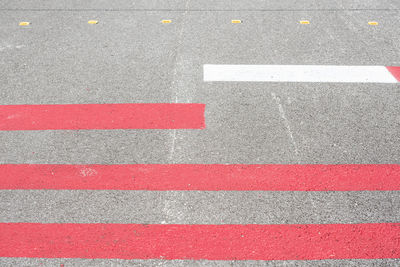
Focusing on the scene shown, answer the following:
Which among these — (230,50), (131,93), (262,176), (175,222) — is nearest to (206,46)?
(230,50)

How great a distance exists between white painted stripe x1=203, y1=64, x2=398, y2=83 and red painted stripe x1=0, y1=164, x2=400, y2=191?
Answer: 1.58m

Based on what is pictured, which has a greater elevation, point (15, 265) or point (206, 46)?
point (206, 46)

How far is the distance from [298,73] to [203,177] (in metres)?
2.32

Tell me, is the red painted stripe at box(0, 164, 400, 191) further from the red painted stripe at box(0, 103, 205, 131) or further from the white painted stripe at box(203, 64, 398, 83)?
the white painted stripe at box(203, 64, 398, 83)

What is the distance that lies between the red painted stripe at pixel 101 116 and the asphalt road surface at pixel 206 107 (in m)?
0.06

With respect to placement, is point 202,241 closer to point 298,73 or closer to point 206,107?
point 206,107

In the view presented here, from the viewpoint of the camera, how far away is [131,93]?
4355 millimetres

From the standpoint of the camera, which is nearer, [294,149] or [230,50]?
[294,149]

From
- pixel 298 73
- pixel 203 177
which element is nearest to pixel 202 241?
pixel 203 177

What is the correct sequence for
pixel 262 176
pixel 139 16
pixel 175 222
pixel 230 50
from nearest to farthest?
1. pixel 175 222
2. pixel 262 176
3. pixel 230 50
4. pixel 139 16

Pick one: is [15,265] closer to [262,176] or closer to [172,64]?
[262,176]

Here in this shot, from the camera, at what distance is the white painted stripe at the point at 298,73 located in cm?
460

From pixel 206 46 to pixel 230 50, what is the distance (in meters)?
0.39

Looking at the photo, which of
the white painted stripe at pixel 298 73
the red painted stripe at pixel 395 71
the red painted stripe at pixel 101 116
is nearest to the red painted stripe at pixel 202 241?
the red painted stripe at pixel 101 116
